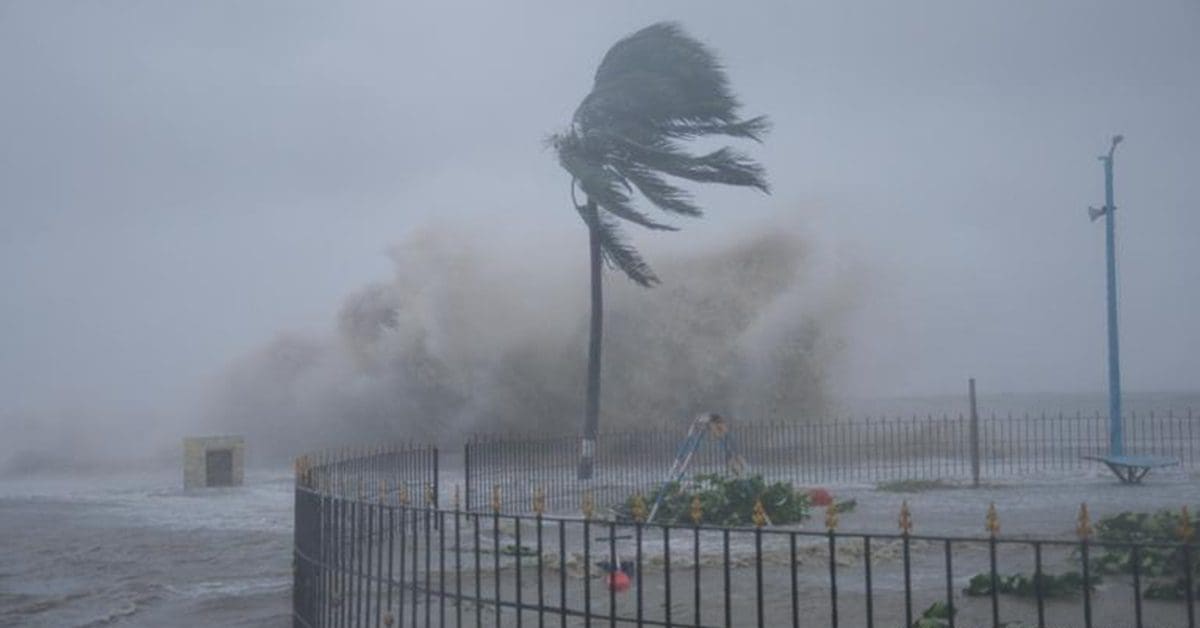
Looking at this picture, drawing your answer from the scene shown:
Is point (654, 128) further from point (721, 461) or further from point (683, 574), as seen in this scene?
point (683, 574)

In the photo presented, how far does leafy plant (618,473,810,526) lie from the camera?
53.1 ft

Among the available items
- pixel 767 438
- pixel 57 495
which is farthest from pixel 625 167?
pixel 57 495

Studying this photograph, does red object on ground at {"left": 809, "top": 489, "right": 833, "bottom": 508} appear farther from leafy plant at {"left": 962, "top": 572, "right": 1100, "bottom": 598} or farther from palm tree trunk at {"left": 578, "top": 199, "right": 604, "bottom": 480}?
palm tree trunk at {"left": 578, "top": 199, "right": 604, "bottom": 480}

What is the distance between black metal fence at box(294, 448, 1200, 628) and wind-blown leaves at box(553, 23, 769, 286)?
14.9m

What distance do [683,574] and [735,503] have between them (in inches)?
145

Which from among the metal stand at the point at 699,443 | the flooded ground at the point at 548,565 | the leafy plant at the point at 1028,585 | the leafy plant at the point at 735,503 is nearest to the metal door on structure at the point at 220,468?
the flooded ground at the point at 548,565

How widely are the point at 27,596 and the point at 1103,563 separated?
11210 mm

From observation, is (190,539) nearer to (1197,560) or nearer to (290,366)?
(1197,560)

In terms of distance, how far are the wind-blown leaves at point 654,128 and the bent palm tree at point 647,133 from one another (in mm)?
24

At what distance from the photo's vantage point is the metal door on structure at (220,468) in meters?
29.4

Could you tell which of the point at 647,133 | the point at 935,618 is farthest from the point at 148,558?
the point at 647,133

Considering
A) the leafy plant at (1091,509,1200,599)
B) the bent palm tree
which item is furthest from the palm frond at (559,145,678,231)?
the leafy plant at (1091,509,1200,599)

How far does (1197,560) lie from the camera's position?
24.0ft

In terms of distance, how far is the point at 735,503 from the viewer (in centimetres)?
1639
